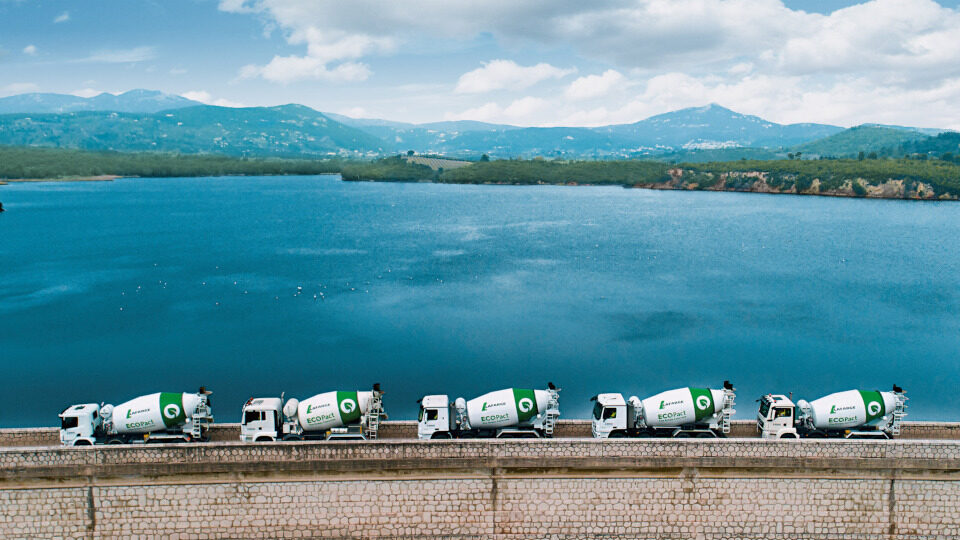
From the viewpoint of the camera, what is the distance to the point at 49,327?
5159 cm

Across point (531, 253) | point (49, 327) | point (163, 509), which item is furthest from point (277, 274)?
point (163, 509)

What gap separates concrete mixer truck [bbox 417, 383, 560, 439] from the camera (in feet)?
71.5

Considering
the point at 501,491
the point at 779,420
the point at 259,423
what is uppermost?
the point at 259,423

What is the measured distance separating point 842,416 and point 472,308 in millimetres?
39151

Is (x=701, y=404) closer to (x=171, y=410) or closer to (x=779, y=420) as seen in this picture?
(x=779, y=420)

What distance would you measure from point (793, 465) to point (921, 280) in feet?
208

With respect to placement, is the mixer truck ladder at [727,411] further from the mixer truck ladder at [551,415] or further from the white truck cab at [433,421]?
the white truck cab at [433,421]

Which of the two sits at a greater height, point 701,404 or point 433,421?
point 701,404

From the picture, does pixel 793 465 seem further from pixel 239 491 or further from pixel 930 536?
pixel 239 491

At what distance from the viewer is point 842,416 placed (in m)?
22.0

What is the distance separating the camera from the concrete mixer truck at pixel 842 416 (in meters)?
22.0

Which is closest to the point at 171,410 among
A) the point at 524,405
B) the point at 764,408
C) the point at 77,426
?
the point at 77,426

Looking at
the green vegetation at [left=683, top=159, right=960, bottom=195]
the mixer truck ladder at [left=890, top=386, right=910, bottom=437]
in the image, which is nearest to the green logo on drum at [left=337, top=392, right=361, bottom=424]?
the mixer truck ladder at [left=890, top=386, right=910, bottom=437]

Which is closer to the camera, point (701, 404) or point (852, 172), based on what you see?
point (701, 404)
